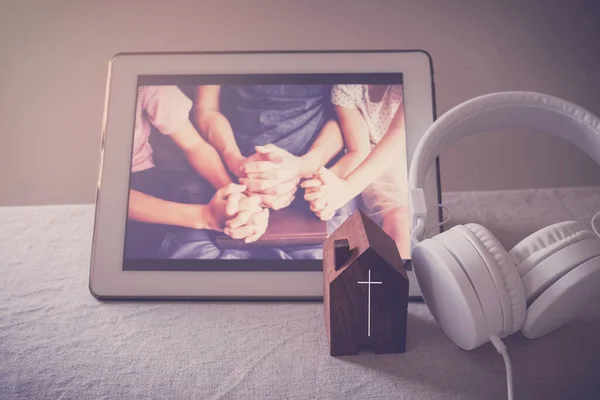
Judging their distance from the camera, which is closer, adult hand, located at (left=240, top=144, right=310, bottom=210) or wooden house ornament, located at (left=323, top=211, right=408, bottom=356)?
wooden house ornament, located at (left=323, top=211, right=408, bottom=356)

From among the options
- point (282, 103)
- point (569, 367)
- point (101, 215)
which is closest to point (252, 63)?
point (282, 103)

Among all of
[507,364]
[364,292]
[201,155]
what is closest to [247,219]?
[201,155]

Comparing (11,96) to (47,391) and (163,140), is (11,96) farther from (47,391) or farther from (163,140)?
(47,391)

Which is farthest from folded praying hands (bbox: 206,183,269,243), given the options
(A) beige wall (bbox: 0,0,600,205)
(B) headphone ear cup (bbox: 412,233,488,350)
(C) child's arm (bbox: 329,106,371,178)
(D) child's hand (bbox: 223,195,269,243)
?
(A) beige wall (bbox: 0,0,600,205)

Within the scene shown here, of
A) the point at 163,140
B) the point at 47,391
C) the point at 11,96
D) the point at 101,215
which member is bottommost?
the point at 47,391

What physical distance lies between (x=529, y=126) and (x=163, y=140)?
49 centimetres

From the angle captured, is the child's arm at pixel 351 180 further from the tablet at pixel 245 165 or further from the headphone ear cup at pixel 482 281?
the headphone ear cup at pixel 482 281

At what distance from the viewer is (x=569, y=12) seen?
912 mm

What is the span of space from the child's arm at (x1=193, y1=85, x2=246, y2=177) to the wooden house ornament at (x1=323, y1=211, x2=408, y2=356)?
0.75 feet

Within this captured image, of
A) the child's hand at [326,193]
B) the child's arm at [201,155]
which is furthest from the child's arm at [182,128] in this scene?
the child's hand at [326,193]

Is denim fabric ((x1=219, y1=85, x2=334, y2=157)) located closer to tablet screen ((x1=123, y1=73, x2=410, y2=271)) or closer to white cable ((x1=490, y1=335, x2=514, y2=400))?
tablet screen ((x1=123, y1=73, x2=410, y2=271))

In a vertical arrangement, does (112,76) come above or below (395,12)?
below

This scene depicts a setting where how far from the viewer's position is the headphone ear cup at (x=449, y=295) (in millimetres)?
469

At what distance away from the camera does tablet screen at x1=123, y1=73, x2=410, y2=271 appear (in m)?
0.65
